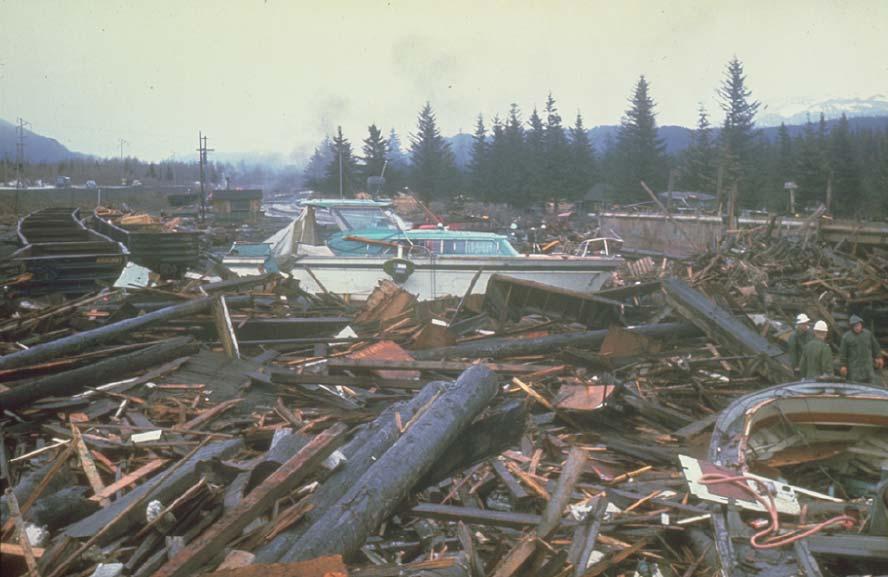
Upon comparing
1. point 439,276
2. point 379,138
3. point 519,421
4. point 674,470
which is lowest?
point 674,470

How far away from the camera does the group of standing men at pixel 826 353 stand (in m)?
8.77

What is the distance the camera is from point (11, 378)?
6.78 meters

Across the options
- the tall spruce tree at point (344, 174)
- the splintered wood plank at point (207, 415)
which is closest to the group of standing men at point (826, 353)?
the splintered wood plank at point (207, 415)

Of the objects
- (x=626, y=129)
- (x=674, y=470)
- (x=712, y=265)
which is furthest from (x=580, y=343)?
(x=626, y=129)

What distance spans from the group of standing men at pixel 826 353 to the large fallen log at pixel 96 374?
8.49 metres

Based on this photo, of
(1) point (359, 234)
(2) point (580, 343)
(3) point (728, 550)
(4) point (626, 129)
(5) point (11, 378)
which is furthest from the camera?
(4) point (626, 129)

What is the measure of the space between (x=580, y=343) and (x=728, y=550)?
585 centimetres

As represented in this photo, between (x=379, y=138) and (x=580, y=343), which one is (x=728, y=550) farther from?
(x=379, y=138)

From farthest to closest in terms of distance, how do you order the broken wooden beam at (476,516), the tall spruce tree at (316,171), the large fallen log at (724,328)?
the tall spruce tree at (316,171) → the large fallen log at (724,328) → the broken wooden beam at (476,516)

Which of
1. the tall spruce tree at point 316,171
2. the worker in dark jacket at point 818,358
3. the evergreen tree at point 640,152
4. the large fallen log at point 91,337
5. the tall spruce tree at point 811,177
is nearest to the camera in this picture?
the large fallen log at point 91,337

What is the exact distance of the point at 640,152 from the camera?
60062 mm

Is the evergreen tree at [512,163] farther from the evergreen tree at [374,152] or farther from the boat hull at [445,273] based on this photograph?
the boat hull at [445,273]

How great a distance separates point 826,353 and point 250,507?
816 cm

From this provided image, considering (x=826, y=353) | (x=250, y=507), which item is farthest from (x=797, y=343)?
(x=250, y=507)
